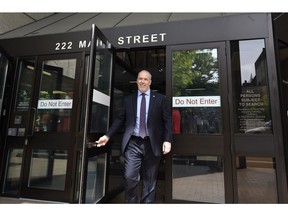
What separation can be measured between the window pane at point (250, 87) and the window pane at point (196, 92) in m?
0.27

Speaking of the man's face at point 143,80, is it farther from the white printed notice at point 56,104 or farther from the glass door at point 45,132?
the white printed notice at point 56,104

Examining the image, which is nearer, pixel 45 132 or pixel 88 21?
pixel 45 132

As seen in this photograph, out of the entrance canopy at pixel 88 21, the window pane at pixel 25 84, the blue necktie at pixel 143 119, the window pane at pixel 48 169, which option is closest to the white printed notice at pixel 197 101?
the blue necktie at pixel 143 119

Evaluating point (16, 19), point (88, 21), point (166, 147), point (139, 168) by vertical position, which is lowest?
point (139, 168)

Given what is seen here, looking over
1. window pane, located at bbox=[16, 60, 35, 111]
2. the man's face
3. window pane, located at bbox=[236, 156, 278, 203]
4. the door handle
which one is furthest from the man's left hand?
window pane, located at bbox=[16, 60, 35, 111]

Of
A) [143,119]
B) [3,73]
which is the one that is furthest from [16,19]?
[143,119]

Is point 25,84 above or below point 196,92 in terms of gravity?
above

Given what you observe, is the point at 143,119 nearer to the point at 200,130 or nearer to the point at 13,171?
the point at 200,130

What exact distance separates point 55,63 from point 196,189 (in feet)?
10.3

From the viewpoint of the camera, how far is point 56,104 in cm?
349

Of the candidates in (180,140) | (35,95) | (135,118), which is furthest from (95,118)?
(35,95)

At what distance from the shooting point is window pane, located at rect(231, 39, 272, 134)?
2771 mm

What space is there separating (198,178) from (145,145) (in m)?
1.06

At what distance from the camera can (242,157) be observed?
9.04ft
